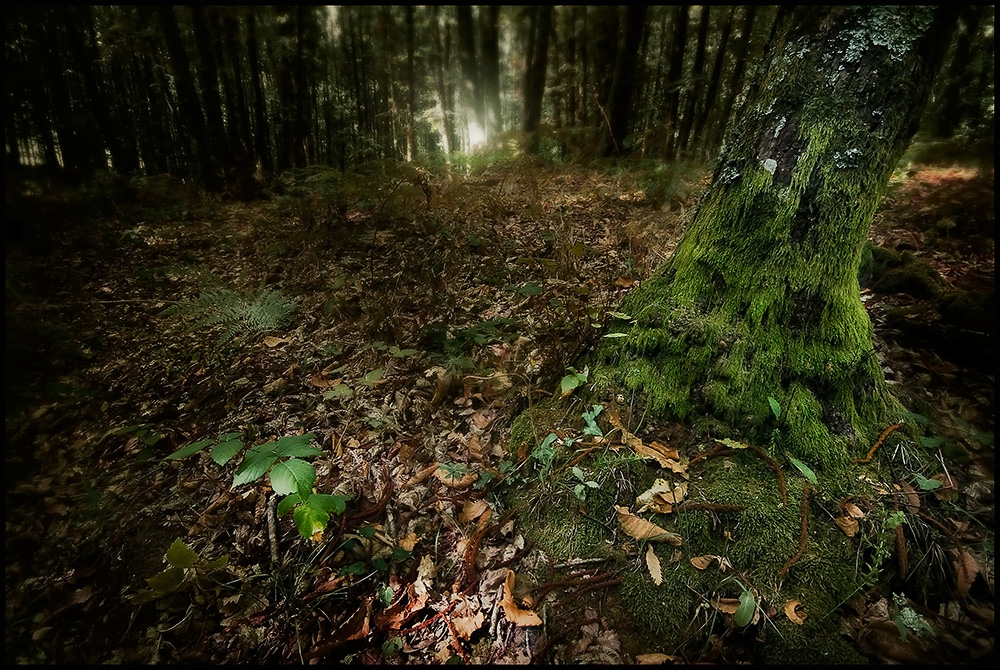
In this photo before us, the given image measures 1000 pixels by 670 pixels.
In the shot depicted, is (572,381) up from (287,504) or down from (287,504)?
up

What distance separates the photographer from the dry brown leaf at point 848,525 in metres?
1.81

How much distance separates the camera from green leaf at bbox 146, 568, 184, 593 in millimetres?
1853

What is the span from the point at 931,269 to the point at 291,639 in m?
5.29

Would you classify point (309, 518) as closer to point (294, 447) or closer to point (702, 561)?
point (294, 447)

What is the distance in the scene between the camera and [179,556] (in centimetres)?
186

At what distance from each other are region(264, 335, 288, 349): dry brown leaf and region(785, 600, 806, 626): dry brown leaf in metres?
4.21

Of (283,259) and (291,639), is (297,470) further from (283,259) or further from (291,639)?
(283,259)

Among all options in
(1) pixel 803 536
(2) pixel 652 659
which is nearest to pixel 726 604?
(2) pixel 652 659

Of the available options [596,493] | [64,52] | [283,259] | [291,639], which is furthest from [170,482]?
[64,52]

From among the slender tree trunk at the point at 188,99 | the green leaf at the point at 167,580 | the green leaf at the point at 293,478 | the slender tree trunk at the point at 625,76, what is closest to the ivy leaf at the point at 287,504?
the green leaf at the point at 293,478

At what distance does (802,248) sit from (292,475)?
2728mm

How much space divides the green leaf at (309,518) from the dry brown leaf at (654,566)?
4.71 feet

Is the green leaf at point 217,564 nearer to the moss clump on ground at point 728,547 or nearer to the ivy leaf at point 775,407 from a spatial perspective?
the moss clump on ground at point 728,547

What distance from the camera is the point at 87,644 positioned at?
1943mm
